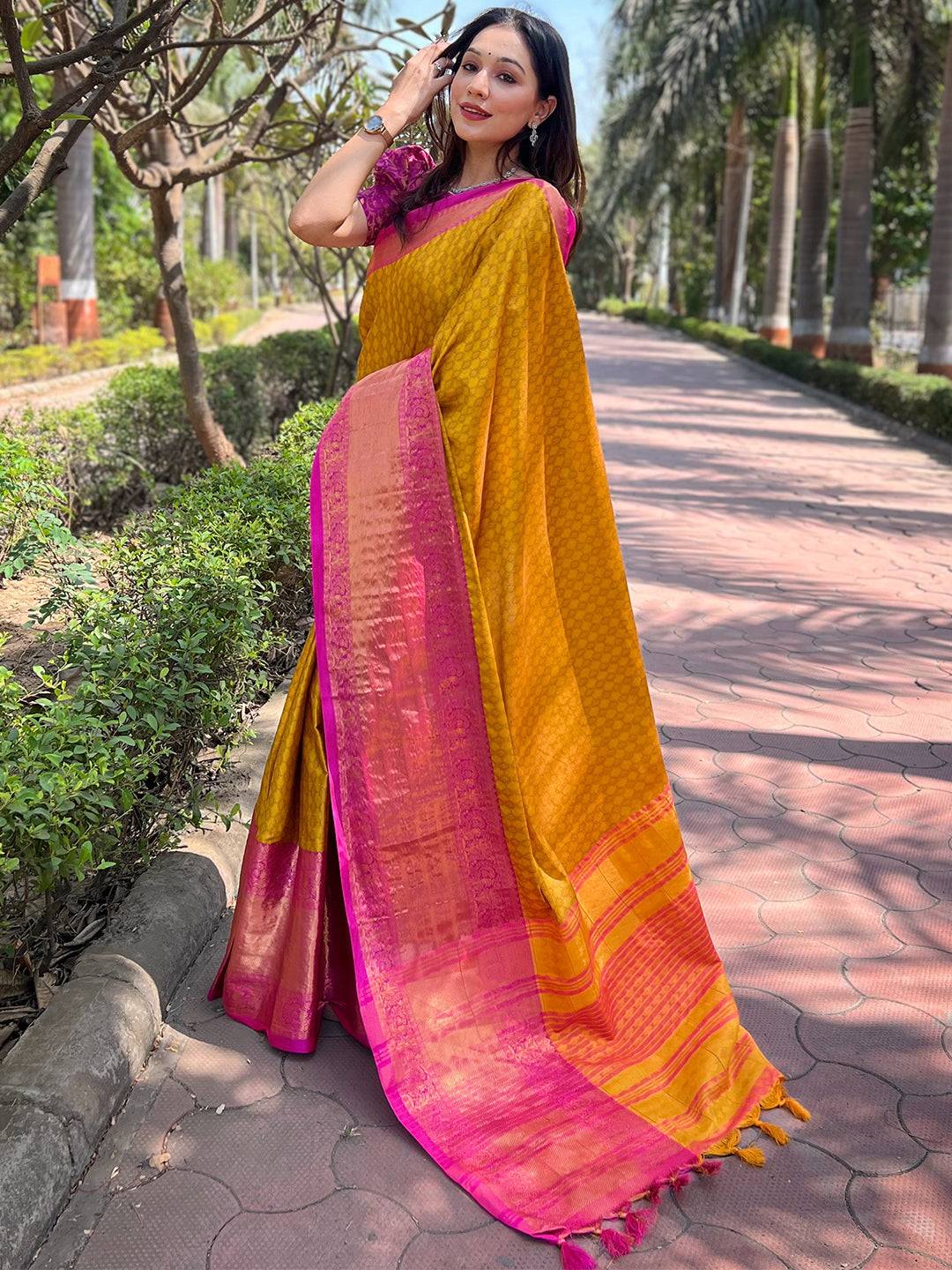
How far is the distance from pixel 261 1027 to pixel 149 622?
105 centimetres

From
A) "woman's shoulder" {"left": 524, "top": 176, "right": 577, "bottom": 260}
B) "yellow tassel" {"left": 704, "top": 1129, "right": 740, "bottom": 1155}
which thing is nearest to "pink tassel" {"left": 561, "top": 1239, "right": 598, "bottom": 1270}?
"yellow tassel" {"left": 704, "top": 1129, "right": 740, "bottom": 1155}

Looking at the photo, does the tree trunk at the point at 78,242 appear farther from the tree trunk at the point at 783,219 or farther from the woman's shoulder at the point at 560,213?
the woman's shoulder at the point at 560,213

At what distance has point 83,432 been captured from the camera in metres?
5.65

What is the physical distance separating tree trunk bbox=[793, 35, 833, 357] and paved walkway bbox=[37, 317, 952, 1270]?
12660 millimetres

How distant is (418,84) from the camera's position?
1992 mm

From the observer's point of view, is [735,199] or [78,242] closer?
[78,242]

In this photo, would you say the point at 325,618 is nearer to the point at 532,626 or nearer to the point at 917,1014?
the point at 532,626

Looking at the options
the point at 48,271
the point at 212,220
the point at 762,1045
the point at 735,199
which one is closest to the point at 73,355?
the point at 48,271

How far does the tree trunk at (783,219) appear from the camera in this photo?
60.4 feet

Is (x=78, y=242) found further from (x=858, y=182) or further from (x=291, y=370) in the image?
→ (x=858, y=182)

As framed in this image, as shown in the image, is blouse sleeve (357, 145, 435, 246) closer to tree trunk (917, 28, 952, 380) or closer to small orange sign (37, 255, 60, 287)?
tree trunk (917, 28, 952, 380)

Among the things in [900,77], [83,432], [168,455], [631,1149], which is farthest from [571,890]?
[900,77]

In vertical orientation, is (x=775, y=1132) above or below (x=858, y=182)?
below

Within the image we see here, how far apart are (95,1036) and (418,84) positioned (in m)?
1.69
